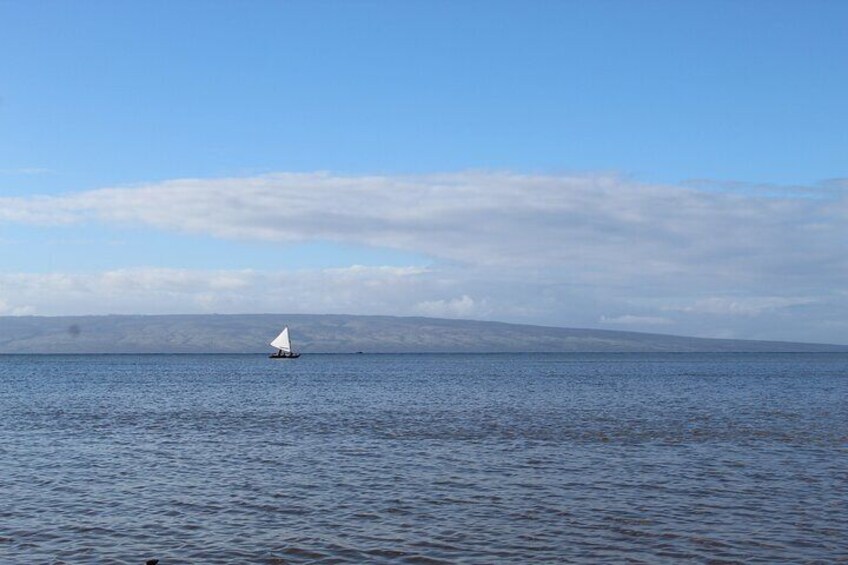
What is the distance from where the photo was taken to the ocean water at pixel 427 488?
19.7m

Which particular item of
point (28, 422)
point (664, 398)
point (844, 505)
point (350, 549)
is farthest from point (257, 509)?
point (664, 398)

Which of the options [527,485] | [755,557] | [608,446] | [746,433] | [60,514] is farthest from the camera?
[746,433]

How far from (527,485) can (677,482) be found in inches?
192

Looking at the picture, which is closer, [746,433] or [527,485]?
[527,485]

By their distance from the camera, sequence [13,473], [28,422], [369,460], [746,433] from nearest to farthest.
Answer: [13,473] → [369,460] → [746,433] → [28,422]

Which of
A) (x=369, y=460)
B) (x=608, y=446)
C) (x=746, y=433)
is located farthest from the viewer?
(x=746, y=433)

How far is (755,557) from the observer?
61.5ft

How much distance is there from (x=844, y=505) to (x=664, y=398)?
151 feet

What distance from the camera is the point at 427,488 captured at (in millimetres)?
26531

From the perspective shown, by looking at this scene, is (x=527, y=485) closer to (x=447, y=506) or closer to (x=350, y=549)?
(x=447, y=506)

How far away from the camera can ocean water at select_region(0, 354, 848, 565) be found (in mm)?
19672

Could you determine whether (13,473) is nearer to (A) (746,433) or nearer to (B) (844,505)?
(B) (844,505)

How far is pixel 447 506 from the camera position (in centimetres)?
2381

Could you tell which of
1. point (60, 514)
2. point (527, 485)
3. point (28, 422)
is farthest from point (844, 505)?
point (28, 422)
